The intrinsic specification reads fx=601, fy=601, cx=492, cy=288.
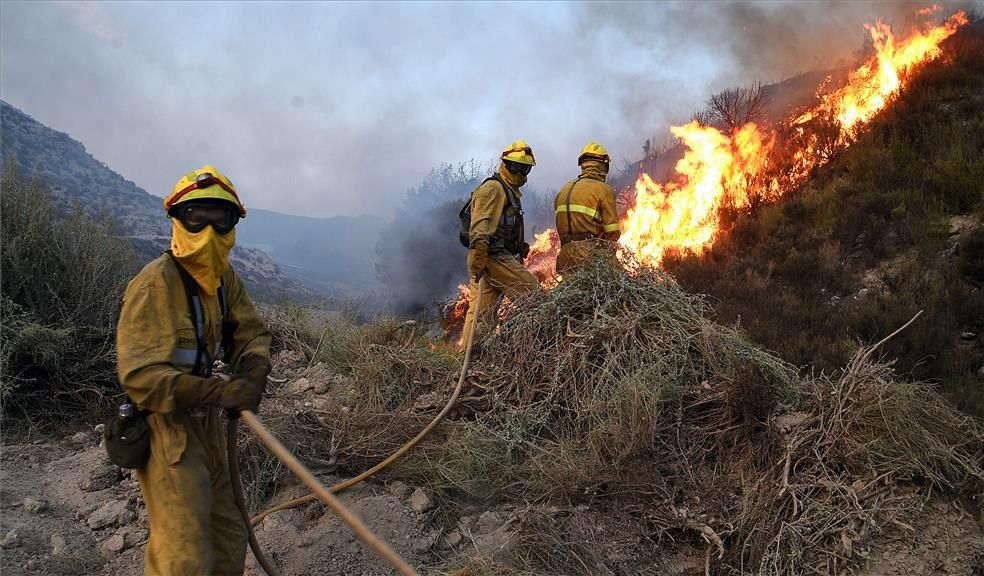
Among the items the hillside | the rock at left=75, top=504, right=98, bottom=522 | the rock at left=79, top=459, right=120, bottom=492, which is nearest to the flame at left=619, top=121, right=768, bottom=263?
the hillside

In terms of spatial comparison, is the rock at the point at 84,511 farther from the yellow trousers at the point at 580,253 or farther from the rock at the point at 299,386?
the yellow trousers at the point at 580,253

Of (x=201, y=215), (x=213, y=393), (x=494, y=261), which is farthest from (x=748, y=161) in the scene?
(x=213, y=393)

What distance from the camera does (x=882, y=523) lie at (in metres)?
3.09

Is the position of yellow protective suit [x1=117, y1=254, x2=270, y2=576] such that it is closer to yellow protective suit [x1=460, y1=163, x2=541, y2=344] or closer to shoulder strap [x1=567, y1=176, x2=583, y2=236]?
yellow protective suit [x1=460, y1=163, x2=541, y2=344]

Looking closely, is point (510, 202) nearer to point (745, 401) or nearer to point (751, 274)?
point (745, 401)

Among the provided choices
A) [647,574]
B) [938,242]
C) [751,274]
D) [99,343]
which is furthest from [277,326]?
[938,242]

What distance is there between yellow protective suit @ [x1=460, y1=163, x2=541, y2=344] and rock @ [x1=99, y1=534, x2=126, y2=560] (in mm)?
3004

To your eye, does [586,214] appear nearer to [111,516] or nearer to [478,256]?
[478,256]

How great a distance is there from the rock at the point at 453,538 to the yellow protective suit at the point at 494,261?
86.1 inches

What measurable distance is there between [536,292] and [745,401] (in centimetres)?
201

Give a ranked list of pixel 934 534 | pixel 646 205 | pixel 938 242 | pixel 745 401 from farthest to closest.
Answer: pixel 646 205 < pixel 938 242 < pixel 745 401 < pixel 934 534

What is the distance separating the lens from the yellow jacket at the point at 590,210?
6133 millimetres

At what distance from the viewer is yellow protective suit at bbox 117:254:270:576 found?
7.31 ft

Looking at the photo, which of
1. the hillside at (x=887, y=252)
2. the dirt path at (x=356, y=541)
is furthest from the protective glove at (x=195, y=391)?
the hillside at (x=887, y=252)
